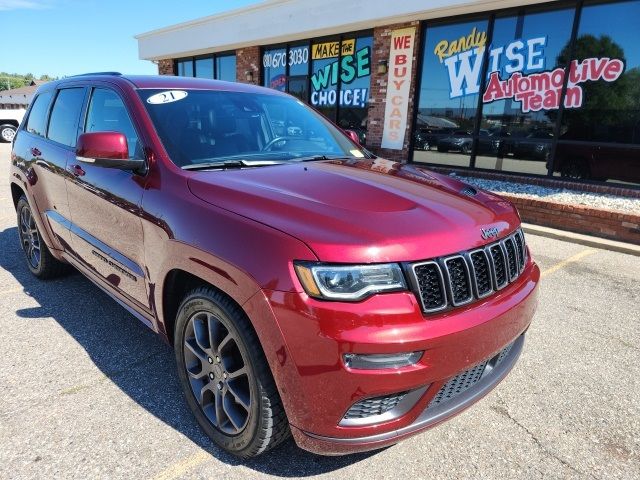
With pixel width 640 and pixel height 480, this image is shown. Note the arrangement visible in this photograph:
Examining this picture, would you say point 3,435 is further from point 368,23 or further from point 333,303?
point 368,23

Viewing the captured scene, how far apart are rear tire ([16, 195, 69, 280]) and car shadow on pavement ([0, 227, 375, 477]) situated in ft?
0.33

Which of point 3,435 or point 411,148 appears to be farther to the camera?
point 411,148

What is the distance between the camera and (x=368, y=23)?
10.3m

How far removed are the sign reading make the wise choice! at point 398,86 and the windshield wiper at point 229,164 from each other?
8.33m

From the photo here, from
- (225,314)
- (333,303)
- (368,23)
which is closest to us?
(333,303)

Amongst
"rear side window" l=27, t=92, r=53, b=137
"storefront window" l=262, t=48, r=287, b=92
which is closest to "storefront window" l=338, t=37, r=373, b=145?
"storefront window" l=262, t=48, r=287, b=92

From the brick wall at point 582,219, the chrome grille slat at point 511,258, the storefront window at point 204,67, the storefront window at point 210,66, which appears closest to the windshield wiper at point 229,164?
the chrome grille slat at point 511,258

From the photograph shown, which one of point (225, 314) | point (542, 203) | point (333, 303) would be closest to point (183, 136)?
point (225, 314)

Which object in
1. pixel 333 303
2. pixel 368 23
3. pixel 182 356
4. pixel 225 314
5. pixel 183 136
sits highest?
pixel 368 23

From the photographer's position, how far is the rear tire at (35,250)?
4.12 metres

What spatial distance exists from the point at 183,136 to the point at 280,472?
72.8 inches

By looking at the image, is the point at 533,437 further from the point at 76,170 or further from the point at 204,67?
the point at 204,67

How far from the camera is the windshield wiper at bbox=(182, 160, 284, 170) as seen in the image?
2.49 metres

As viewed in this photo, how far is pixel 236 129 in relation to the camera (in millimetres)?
2930
